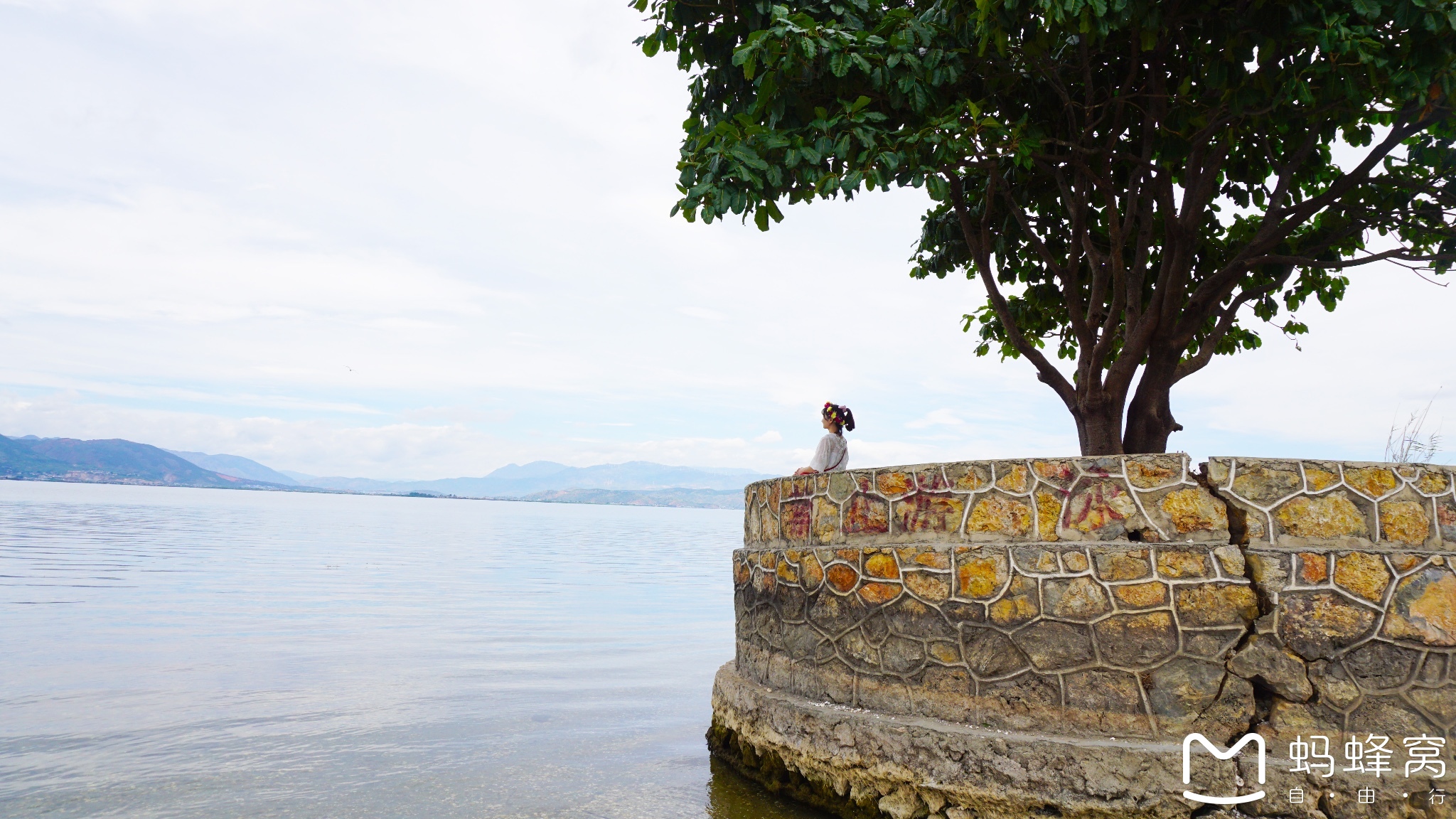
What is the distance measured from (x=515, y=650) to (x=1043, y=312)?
7.54 meters

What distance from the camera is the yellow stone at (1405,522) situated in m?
4.49

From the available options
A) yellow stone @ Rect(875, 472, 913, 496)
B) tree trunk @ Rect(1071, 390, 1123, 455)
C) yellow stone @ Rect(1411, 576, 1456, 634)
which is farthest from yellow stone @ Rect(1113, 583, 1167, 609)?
tree trunk @ Rect(1071, 390, 1123, 455)

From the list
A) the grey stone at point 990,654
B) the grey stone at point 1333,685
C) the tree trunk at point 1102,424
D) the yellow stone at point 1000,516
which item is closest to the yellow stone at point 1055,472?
the yellow stone at point 1000,516

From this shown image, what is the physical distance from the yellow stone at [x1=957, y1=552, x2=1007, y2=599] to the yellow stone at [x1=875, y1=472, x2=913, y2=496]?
1.68 ft

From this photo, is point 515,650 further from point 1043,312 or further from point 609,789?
point 1043,312

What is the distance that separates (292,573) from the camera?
21.0 meters

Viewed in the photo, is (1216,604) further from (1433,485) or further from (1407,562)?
(1433,485)

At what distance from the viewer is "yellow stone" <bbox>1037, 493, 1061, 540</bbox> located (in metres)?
4.85

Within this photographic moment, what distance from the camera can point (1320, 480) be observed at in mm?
4598

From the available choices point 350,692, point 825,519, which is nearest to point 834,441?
point 825,519

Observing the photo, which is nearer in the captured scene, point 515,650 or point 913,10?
point 913,10

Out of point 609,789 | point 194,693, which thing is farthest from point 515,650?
point 609,789

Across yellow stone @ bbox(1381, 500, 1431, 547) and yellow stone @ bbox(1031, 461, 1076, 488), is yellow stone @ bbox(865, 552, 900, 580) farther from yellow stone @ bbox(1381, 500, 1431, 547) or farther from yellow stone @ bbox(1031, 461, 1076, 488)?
yellow stone @ bbox(1381, 500, 1431, 547)

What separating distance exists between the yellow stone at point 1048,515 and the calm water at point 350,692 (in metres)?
2.11
